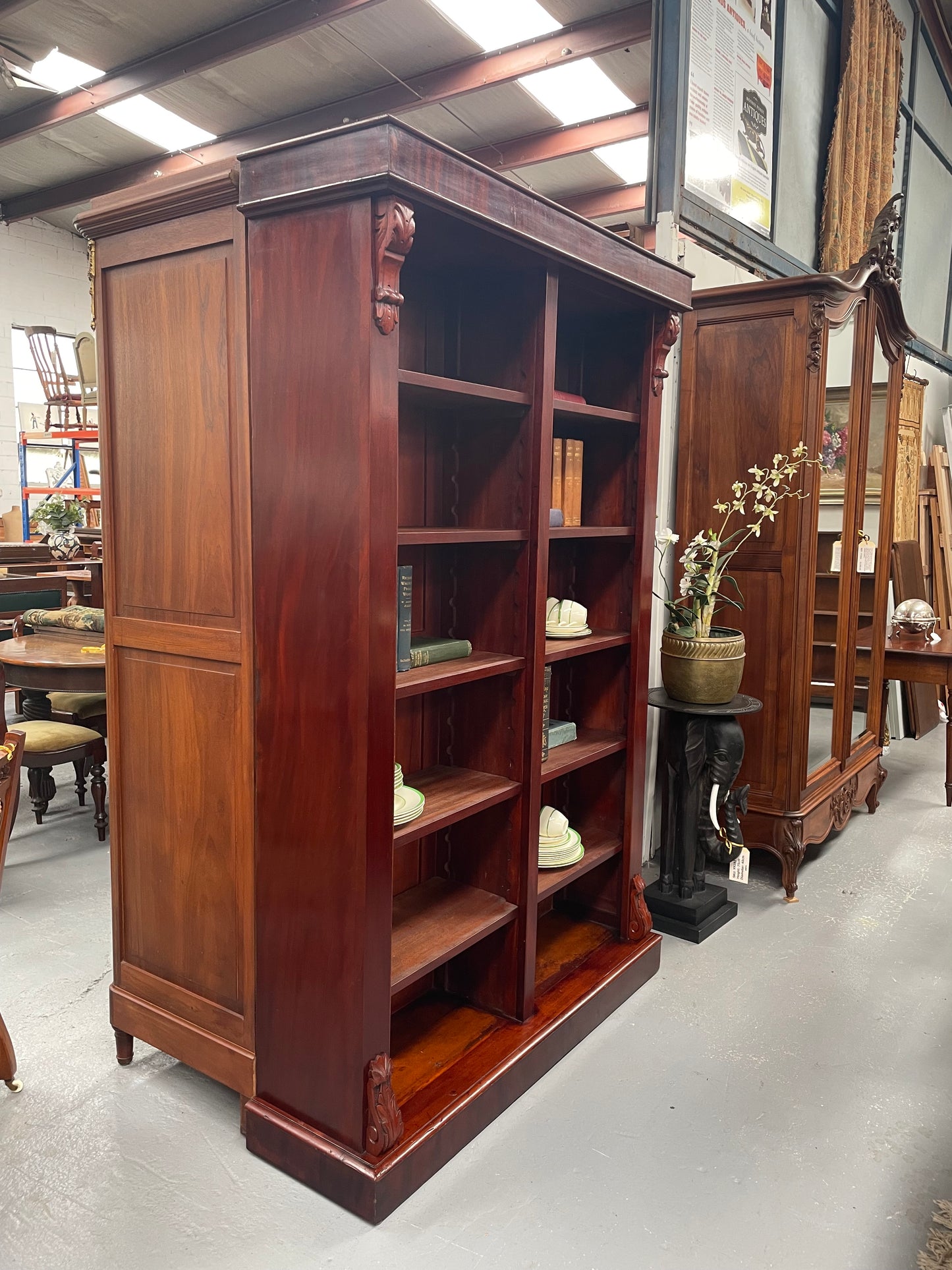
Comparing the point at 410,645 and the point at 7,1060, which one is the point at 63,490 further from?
the point at 410,645

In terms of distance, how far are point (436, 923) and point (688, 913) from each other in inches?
50.8

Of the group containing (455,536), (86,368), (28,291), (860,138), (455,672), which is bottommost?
(455,672)

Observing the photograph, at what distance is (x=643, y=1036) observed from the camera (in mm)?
2568

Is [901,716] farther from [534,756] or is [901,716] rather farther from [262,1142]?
[262,1142]

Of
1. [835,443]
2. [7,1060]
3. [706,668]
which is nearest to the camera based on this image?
[7,1060]

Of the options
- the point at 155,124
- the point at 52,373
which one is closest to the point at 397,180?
the point at 155,124

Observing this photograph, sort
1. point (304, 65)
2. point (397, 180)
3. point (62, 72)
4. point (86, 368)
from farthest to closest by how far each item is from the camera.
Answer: point (86, 368) < point (62, 72) < point (304, 65) < point (397, 180)

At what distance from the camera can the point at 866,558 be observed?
4.22m

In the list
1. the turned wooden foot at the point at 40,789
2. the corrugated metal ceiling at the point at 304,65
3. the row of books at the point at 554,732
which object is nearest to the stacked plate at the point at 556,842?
the row of books at the point at 554,732

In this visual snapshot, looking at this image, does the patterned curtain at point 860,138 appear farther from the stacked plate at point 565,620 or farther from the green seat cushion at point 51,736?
the green seat cushion at point 51,736

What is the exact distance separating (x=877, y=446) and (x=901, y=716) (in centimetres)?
241

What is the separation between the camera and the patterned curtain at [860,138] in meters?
5.01

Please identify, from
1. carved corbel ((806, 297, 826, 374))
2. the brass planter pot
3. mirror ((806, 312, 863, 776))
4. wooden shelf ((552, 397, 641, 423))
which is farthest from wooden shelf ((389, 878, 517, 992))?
carved corbel ((806, 297, 826, 374))

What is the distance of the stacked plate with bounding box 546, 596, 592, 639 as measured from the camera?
2590mm
